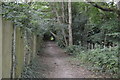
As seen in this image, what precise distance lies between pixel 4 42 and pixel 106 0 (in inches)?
310

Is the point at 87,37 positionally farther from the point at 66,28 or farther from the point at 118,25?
the point at 118,25

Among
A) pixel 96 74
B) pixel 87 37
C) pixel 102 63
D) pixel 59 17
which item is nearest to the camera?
pixel 96 74

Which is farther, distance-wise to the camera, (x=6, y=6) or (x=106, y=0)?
(x=106, y=0)

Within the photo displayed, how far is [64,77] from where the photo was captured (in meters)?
6.31

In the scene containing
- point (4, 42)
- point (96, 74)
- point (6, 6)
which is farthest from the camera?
point (96, 74)

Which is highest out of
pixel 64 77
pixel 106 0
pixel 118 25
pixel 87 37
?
pixel 106 0

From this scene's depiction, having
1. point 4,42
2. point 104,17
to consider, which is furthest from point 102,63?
point 4,42

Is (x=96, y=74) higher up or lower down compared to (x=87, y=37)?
lower down

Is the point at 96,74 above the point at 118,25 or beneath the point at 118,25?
beneath

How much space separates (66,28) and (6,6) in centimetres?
1296

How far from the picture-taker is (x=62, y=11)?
16.7 meters

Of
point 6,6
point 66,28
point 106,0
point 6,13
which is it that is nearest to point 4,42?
point 6,13

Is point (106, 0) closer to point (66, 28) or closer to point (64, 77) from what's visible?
point (64, 77)

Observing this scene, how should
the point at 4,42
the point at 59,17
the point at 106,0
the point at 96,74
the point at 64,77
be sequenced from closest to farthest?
the point at 4,42, the point at 64,77, the point at 96,74, the point at 106,0, the point at 59,17
